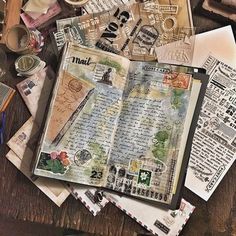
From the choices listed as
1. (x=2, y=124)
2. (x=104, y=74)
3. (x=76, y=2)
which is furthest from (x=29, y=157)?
(x=76, y=2)

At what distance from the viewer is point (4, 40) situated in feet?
3.41

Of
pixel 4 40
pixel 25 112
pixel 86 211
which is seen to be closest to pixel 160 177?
pixel 86 211

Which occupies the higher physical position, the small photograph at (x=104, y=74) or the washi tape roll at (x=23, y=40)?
the washi tape roll at (x=23, y=40)

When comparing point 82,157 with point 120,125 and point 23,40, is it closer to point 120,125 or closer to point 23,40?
point 120,125

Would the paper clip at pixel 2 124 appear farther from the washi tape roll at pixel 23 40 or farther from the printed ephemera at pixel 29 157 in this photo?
the washi tape roll at pixel 23 40

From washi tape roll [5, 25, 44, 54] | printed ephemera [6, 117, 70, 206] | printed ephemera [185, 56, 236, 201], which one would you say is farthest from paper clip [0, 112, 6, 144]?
printed ephemera [185, 56, 236, 201]

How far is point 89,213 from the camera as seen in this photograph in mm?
984

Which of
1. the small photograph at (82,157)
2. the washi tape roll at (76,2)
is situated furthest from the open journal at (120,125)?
the washi tape roll at (76,2)

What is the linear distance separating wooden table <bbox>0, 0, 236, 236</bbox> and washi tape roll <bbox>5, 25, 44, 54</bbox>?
20 cm

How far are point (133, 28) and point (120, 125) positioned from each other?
0.21m

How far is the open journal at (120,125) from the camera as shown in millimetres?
959

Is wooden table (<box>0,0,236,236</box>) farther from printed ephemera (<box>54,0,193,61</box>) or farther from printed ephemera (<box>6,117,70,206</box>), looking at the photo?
printed ephemera (<box>54,0,193,61</box>)

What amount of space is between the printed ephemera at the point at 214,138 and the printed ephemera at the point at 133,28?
13 centimetres

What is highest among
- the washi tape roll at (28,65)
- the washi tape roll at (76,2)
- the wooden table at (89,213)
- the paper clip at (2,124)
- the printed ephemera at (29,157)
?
the washi tape roll at (76,2)
